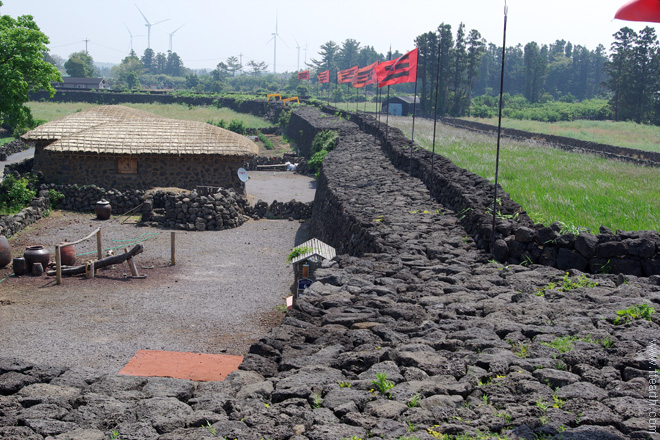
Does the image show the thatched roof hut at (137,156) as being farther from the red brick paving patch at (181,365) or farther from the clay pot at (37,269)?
the red brick paving patch at (181,365)

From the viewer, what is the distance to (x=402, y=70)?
20.5 metres

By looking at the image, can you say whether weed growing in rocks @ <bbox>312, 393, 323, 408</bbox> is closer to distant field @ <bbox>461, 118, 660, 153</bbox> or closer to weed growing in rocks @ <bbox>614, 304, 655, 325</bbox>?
weed growing in rocks @ <bbox>614, 304, 655, 325</bbox>

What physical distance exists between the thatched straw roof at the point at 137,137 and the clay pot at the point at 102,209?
248 cm

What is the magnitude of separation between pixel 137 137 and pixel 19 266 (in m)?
10.4

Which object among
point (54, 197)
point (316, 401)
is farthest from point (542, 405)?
point (54, 197)

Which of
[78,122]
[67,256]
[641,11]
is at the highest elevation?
[641,11]

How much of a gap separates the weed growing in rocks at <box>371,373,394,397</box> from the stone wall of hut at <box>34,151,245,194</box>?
19.0 metres

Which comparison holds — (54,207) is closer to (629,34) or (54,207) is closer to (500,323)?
(500,323)

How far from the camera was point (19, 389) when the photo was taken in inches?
224

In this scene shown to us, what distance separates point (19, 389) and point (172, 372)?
2572 millimetres

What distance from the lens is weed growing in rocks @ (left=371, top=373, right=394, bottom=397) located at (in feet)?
17.1

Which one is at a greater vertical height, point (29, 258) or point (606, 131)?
point (606, 131)

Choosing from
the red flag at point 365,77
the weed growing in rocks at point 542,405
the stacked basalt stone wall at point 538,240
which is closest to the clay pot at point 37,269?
the stacked basalt stone wall at point 538,240

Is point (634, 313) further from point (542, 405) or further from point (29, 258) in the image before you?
point (29, 258)
